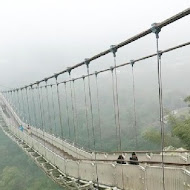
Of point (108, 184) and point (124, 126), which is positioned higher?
point (108, 184)

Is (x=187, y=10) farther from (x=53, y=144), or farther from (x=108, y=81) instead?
(x=108, y=81)

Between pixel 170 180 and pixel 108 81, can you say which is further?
pixel 108 81

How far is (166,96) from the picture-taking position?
110 m

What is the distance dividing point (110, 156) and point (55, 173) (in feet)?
8.75

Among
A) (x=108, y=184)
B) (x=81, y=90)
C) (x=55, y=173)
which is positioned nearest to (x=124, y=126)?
(x=81, y=90)

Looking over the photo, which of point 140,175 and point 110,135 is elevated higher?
point 140,175

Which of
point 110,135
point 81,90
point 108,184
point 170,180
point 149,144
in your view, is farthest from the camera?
point 81,90

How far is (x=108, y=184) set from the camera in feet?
37.3

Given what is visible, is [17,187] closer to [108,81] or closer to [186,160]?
[186,160]

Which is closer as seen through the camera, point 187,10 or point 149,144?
point 187,10

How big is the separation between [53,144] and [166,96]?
3421 inches

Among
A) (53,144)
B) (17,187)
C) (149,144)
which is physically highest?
(53,144)

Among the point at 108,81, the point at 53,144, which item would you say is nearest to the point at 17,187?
the point at 53,144

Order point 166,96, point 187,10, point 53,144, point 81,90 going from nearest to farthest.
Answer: point 187,10 → point 53,144 → point 166,96 → point 81,90
